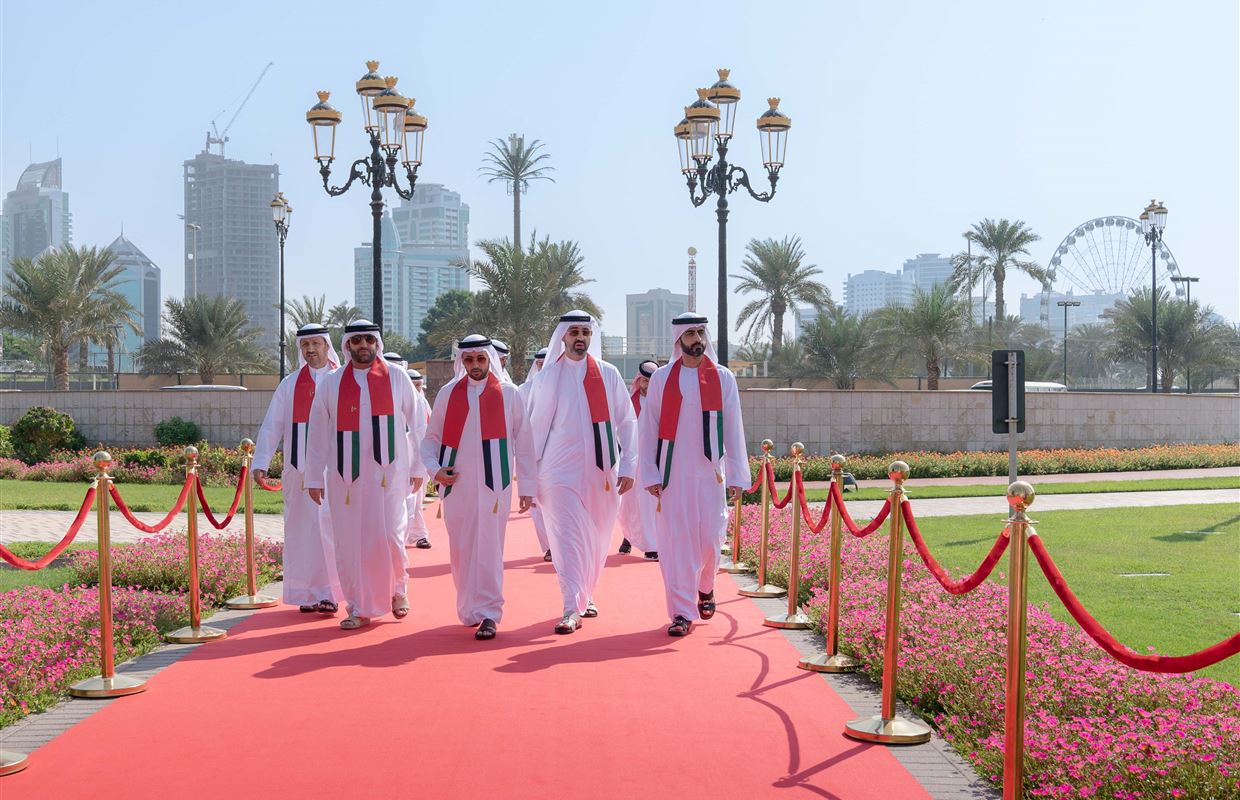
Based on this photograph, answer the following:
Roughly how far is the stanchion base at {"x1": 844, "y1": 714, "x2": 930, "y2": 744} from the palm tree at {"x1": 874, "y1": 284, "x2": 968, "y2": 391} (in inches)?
1249

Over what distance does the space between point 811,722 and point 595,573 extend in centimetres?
303

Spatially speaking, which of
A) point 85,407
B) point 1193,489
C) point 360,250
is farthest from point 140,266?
point 1193,489

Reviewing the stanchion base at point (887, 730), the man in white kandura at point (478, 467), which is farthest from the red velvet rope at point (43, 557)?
the stanchion base at point (887, 730)

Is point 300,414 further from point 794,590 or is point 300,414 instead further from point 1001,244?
point 1001,244

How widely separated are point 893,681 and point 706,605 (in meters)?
2.96

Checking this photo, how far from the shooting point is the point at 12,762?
17.3 feet

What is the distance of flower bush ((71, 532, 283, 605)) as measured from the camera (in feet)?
32.3

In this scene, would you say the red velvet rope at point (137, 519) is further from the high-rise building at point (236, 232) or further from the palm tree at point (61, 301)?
the high-rise building at point (236, 232)

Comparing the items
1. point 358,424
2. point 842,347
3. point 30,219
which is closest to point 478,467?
point 358,424

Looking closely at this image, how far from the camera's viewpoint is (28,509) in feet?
58.4

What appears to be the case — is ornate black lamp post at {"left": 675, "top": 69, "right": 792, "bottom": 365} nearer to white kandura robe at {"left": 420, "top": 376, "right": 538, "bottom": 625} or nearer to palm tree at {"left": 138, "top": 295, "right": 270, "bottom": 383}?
white kandura robe at {"left": 420, "top": 376, "right": 538, "bottom": 625}

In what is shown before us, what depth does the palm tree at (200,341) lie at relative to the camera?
138ft

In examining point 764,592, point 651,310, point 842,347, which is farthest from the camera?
point 651,310

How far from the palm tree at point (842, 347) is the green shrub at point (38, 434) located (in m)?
24.0
